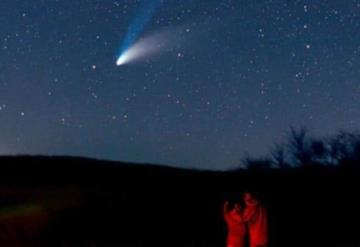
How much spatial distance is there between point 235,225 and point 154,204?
743cm

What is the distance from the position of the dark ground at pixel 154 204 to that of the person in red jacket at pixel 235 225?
5635 millimetres

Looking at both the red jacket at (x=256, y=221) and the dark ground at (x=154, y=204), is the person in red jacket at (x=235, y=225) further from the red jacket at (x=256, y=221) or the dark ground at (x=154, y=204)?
the dark ground at (x=154, y=204)

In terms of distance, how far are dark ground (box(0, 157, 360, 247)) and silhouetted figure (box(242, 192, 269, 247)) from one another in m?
5.89

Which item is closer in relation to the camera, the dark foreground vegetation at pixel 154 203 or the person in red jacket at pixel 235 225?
the person in red jacket at pixel 235 225

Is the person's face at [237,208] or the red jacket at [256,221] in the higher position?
the person's face at [237,208]

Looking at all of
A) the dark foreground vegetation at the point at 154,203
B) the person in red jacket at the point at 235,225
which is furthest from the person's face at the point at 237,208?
the dark foreground vegetation at the point at 154,203

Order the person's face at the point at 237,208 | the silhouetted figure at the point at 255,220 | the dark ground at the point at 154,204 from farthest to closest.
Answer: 1. the dark ground at the point at 154,204
2. the person's face at the point at 237,208
3. the silhouetted figure at the point at 255,220

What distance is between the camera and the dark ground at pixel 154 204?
16.0 m

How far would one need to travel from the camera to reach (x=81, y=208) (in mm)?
16688

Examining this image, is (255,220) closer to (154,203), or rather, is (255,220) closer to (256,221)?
(256,221)

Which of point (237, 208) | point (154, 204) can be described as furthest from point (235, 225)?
point (154, 204)

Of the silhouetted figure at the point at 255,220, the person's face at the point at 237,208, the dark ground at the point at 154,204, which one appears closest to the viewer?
the silhouetted figure at the point at 255,220

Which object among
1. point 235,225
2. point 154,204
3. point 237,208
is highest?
point 154,204

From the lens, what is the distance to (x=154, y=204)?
18188 millimetres
